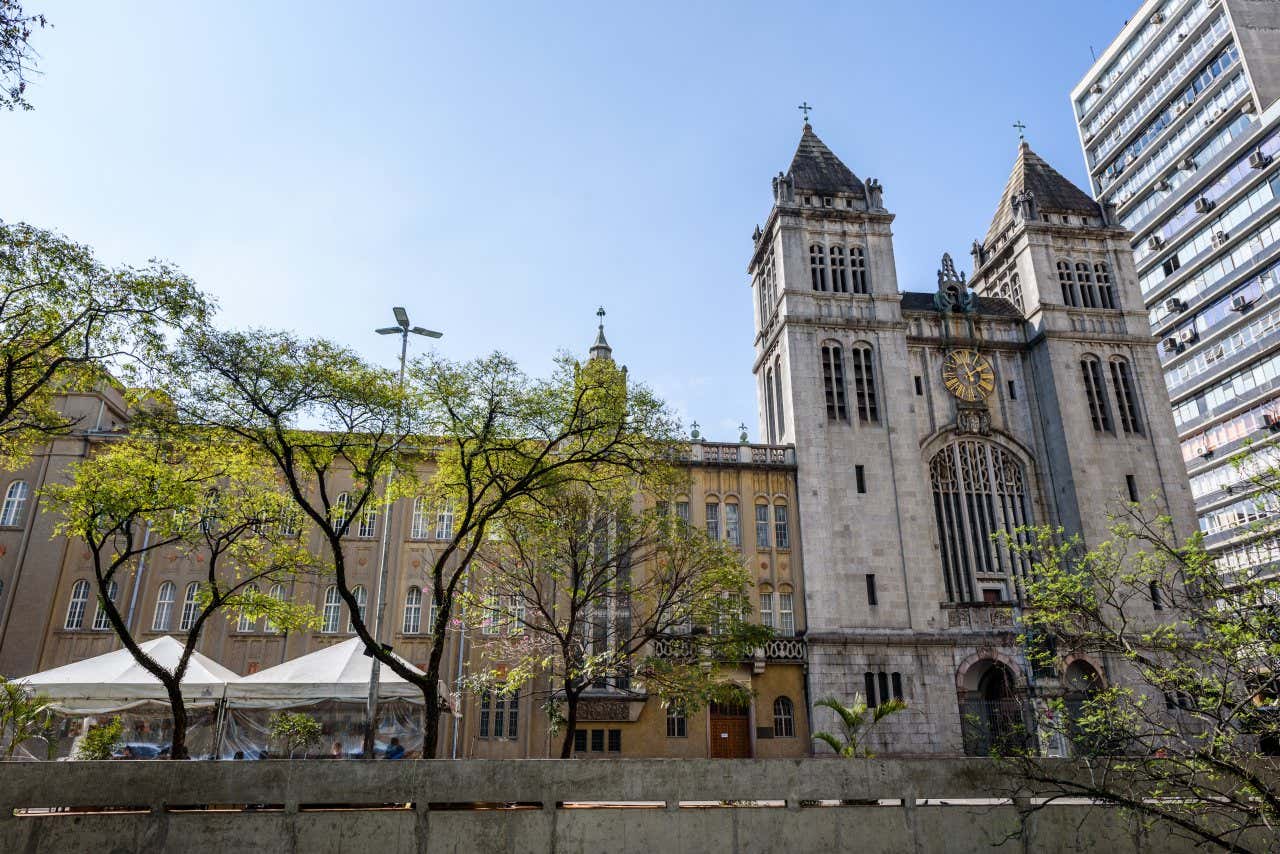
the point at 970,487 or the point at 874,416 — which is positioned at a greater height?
the point at 874,416

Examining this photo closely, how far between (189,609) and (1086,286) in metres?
42.7

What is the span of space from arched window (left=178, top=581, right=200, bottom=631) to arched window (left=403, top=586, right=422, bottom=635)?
24.4 feet

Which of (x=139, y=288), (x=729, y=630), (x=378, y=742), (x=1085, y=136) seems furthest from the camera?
(x=1085, y=136)

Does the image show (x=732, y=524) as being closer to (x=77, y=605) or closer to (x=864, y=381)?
(x=864, y=381)

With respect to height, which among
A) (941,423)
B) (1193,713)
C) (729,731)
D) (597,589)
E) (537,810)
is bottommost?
(537,810)

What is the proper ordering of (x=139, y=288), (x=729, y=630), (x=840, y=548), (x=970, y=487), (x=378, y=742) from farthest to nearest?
(x=970, y=487)
(x=840, y=548)
(x=378, y=742)
(x=729, y=630)
(x=139, y=288)

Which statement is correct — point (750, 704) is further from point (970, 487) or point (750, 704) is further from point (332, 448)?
point (332, 448)

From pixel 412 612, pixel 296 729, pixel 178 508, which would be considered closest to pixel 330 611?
pixel 412 612

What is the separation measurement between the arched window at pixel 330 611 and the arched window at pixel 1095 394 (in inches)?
1318

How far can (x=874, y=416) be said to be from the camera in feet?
122

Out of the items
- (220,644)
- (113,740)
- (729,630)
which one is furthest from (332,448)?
(220,644)

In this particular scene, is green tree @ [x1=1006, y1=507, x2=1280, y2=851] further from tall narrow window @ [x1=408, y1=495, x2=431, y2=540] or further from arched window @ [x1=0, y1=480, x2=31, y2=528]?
arched window @ [x1=0, y1=480, x2=31, y2=528]

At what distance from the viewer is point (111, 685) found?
2105cm

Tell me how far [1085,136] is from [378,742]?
75887 mm
